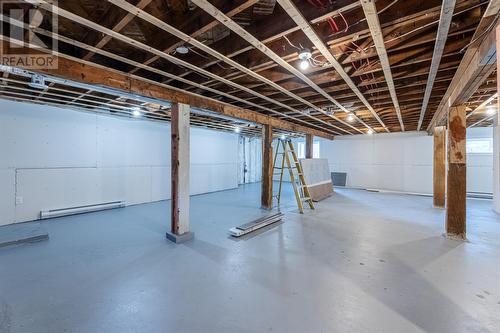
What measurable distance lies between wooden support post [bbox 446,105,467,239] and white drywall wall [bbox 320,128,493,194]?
5.62 meters

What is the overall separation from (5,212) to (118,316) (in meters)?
4.41

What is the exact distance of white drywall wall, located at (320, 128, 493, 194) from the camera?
767 cm

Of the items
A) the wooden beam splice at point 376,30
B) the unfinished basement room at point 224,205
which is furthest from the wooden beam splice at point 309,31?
the wooden beam splice at point 376,30

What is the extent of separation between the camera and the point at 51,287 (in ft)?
7.61

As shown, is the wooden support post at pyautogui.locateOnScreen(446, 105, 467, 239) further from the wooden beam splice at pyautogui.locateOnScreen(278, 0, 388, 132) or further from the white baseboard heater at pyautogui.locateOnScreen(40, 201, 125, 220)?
the white baseboard heater at pyautogui.locateOnScreen(40, 201, 125, 220)

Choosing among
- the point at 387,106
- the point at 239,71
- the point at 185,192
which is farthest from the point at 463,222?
the point at 185,192

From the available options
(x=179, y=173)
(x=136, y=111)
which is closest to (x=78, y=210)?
(x=136, y=111)

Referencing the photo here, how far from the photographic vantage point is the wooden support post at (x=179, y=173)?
3627 millimetres

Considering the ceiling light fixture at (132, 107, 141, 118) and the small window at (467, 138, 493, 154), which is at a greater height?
the ceiling light fixture at (132, 107, 141, 118)

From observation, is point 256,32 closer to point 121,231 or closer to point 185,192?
point 185,192

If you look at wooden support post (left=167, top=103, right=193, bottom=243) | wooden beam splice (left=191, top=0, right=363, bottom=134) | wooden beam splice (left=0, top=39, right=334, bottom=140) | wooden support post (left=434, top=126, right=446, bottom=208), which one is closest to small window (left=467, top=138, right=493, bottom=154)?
wooden support post (left=434, top=126, right=446, bottom=208)

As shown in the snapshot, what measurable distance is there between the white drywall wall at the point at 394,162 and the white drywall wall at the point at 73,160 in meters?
7.51

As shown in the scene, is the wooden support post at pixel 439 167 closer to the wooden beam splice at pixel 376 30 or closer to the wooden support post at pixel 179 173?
the wooden beam splice at pixel 376 30

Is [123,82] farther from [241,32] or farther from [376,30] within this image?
[376,30]
